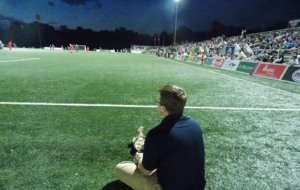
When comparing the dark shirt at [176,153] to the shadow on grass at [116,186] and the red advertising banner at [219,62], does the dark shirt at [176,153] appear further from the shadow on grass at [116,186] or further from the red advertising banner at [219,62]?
the red advertising banner at [219,62]

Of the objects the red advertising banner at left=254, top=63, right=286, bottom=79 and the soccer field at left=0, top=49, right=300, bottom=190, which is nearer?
the soccer field at left=0, top=49, right=300, bottom=190

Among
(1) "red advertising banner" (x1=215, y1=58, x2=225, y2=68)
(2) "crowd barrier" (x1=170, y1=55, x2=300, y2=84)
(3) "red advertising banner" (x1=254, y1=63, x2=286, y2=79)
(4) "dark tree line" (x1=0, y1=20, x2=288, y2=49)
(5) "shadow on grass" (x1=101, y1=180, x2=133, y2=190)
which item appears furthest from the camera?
(4) "dark tree line" (x1=0, y1=20, x2=288, y2=49)

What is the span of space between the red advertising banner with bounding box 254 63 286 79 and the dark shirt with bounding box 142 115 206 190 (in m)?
13.6

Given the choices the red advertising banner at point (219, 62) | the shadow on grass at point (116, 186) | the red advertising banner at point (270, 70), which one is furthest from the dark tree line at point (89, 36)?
the shadow on grass at point (116, 186)

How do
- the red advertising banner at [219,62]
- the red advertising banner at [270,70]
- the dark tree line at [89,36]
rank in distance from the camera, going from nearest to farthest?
the red advertising banner at [270,70]
the red advertising banner at [219,62]
the dark tree line at [89,36]

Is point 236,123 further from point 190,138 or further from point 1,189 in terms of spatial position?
point 1,189

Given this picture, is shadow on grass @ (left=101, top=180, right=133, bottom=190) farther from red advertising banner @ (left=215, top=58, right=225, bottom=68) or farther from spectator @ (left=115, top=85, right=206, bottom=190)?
red advertising banner @ (left=215, top=58, right=225, bottom=68)

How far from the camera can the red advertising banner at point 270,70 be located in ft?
43.7

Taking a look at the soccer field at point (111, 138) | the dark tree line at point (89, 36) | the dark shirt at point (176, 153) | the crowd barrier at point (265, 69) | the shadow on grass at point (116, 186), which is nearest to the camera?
the dark shirt at point (176, 153)

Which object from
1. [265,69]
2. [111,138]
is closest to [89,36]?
[265,69]

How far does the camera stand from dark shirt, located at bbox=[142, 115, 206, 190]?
1.84 m

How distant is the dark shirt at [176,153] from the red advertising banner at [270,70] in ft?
44.6

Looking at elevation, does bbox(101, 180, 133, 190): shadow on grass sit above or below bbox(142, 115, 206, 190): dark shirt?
below

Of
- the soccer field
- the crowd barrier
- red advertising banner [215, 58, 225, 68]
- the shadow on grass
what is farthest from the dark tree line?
the shadow on grass
